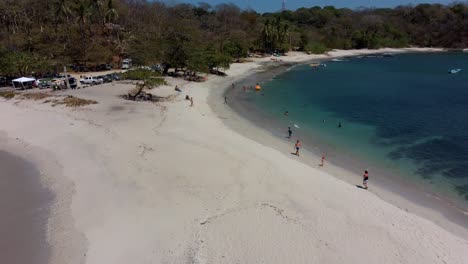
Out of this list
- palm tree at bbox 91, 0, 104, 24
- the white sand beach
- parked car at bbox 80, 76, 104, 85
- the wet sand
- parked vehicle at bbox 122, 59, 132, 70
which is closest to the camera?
the white sand beach

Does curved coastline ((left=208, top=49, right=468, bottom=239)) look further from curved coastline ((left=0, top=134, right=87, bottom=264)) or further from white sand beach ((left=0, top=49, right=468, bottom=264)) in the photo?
curved coastline ((left=0, top=134, right=87, bottom=264))

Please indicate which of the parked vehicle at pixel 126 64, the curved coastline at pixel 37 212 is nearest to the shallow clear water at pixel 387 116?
the curved coastline at pixel 37 212

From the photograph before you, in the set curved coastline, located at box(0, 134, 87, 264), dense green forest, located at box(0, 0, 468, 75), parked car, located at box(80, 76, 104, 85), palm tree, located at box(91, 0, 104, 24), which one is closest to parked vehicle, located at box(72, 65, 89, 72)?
dense green forest, located at box(0, 0, 468, 75)

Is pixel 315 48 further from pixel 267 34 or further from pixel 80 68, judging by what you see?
pixel 80 68

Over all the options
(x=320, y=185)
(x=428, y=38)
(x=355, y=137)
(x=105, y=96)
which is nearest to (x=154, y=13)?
(x=105, y=96)

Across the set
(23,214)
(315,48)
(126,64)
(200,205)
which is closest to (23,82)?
(126,64)

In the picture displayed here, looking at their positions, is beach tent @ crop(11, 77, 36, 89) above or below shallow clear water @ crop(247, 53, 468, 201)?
above
